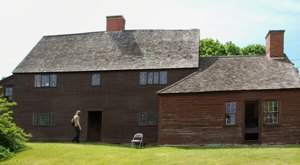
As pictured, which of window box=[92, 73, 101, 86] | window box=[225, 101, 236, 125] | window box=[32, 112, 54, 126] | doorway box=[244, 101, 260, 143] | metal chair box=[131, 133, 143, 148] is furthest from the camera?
window box=[32, 112, 54, 126]

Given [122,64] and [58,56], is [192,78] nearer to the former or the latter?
[122,64]

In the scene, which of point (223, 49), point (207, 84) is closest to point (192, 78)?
point (207, 84)

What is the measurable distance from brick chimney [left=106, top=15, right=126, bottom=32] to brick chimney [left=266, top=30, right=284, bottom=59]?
12492 millimetres

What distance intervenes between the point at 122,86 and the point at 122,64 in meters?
1.68

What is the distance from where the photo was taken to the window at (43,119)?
39.1 meters

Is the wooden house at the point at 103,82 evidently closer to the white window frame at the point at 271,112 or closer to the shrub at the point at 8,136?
the white window frame at the point at 271,112

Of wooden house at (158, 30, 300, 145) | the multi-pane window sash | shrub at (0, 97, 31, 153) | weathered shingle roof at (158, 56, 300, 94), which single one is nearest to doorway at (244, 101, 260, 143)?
wooden house at (158, 30, 300, 145)

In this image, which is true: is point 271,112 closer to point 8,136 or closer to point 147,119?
point 147,119

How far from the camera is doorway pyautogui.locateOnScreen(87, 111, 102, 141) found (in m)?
38.8

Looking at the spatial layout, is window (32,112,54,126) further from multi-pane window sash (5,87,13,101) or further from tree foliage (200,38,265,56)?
tree foliage (200,38,265,56)

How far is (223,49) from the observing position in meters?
61.7

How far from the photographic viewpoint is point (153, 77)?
37125mm

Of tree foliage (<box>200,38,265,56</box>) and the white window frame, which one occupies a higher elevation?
tree foliage (<box>200,38,265,56</box>)

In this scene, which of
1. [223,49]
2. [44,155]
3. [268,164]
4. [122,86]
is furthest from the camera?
[223,49]
